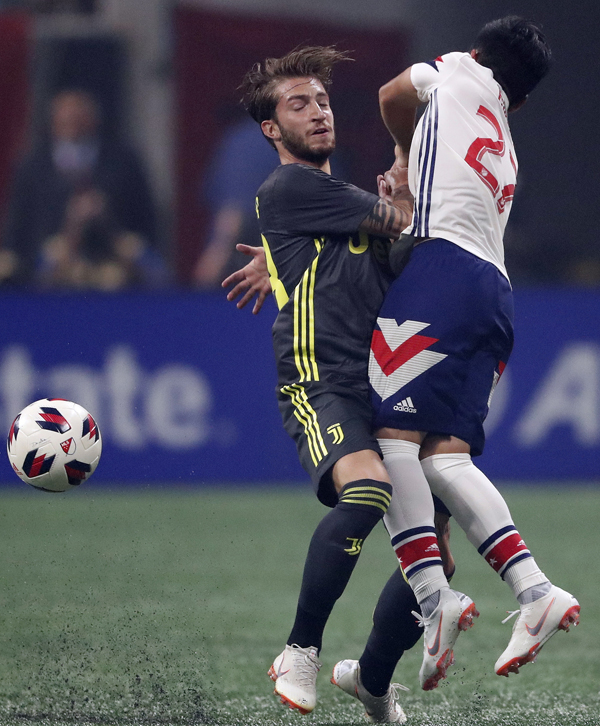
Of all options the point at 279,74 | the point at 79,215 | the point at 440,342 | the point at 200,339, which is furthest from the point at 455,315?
the point at 79,215

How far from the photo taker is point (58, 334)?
31.8ft

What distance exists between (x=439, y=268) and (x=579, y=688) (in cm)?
180

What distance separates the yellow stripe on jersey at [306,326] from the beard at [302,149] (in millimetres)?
373

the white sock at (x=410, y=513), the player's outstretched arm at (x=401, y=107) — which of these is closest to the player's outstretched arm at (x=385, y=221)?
the player's outstretched arm at (x=401, y=107)

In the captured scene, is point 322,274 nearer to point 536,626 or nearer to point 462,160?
point 462,160

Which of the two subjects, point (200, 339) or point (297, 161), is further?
point (200, 339)

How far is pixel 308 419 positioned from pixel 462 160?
3.18 ft

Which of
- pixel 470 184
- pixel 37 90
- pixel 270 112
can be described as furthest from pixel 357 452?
pixel 37 90

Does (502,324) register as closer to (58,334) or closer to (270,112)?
(270,112)

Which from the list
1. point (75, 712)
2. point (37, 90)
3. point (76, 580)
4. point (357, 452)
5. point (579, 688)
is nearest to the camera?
point (357, 452)

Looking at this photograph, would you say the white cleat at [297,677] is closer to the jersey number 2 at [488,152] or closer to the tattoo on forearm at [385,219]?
the tattoo on forearm at [385,219]

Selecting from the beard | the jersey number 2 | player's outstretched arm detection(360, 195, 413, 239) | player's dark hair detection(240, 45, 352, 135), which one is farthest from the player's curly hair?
the jersey number 2

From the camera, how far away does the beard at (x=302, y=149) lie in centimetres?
432

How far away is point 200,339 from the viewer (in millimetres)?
9797
